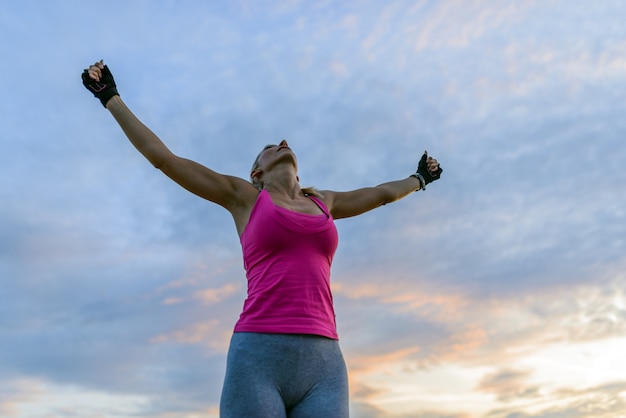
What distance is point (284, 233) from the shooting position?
14.2ft

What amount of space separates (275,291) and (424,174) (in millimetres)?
2803

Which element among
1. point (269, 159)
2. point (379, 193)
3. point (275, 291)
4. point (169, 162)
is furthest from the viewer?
point (379, 193)

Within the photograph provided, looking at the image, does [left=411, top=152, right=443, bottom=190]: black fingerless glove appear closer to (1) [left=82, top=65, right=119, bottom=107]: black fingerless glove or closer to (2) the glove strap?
(2) the glove strap

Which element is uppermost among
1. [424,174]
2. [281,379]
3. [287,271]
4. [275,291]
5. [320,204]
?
[424,174]

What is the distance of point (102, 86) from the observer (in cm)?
479

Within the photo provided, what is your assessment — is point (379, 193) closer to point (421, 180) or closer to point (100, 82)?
point (421, 180)

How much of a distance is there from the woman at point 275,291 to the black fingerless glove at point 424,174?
177cm

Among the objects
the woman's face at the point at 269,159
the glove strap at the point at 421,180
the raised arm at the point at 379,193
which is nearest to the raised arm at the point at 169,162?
the woman's face at the point at 269,159

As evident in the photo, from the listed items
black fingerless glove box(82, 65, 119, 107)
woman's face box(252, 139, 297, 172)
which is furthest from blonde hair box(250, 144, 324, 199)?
black fingerless glove box(82, 65, 119, 107)

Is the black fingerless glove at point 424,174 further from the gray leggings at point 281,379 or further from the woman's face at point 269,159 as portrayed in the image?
the gray leggings at point 281,379

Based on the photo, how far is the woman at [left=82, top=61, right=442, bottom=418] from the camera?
13.1 ft

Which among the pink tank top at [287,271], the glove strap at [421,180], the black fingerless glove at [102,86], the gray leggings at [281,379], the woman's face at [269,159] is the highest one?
the glove strap at [421,180]

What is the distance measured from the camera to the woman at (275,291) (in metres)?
4.00

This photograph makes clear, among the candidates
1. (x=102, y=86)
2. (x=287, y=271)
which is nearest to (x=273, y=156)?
(x=287, y=271)
